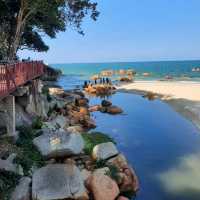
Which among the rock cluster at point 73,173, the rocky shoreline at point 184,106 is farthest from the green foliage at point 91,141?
the rocky shoreline at point 184,106

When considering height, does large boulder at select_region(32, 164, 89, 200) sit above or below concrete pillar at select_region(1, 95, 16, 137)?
below

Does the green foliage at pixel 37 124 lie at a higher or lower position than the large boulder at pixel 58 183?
higher

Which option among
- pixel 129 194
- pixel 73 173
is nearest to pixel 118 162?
pixel 129 194

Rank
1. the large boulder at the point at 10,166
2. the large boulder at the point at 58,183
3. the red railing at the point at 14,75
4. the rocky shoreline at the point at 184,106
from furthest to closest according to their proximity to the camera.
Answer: the rocky shoreline at the point at 184,106 < the red railing at the point at 14,75 < the large boulder at the point at 10,166 < the large boulder at the point at 58,183

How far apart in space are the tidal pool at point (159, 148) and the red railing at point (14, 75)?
754 centimetres

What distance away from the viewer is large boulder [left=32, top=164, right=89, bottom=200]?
42.9 ft

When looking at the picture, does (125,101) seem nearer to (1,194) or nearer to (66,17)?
(66,17)

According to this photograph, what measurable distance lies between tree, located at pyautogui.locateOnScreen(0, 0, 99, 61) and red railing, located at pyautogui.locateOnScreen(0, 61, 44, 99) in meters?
6.05

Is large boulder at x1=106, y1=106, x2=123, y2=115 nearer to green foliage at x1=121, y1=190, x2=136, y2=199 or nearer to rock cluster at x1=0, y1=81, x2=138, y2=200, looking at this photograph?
rock cluster at x1=0, y1=81, x2=138, y2=200

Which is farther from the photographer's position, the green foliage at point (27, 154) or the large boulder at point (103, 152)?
the large boulder at point (103, 152)

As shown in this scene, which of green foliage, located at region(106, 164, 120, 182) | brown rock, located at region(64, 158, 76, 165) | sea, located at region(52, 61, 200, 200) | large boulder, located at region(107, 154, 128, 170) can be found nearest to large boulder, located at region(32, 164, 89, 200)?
brown rock, located at region(64, 158, 76, 165)

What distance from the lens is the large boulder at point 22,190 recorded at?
1295 centimetres

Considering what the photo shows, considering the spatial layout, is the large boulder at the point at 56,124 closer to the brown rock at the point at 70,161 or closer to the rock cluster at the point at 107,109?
the brown rock at the point at 70,161

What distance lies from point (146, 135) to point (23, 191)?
15.3m
